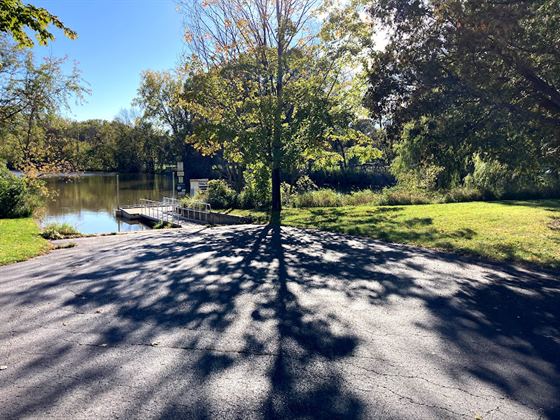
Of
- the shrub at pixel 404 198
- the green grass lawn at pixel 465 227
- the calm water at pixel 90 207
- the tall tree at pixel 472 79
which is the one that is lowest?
the calm water at pixel 90 207

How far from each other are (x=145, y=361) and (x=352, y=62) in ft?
47.2

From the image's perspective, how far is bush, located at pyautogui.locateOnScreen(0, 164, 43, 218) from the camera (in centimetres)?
1670

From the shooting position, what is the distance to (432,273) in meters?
6.57

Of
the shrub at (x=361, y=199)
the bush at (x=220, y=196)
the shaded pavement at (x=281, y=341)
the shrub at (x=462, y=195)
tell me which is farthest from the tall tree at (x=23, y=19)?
the shrub at (x=462, y=195)

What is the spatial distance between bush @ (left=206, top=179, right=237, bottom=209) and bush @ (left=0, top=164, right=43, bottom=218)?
28.6ft

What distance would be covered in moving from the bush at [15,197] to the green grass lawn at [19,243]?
4.01 metres

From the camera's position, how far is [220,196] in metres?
21.4

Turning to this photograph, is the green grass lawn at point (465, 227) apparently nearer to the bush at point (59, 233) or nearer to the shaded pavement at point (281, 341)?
the shaded pavement at point (281, 341)

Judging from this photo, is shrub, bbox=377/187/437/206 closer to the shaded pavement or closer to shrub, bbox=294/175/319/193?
shrub, bbox=294/175/319/193

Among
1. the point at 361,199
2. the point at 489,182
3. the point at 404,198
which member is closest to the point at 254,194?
the point at 361,199

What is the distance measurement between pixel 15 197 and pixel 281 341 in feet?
58.7

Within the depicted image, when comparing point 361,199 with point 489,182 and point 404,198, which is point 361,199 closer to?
point 404,198

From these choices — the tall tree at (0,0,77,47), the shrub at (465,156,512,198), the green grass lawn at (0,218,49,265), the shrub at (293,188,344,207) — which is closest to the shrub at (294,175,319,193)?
the shrub at (293,188,344,207)

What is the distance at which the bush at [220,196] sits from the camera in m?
21.0
